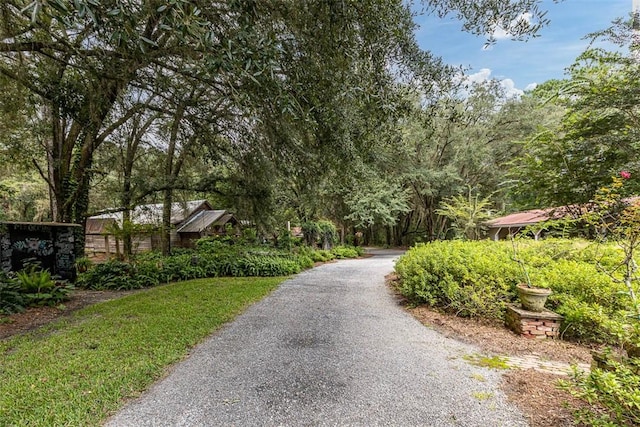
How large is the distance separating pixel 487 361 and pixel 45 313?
24.1ft

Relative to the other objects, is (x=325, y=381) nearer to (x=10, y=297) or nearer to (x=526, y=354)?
(x=526, y=354)

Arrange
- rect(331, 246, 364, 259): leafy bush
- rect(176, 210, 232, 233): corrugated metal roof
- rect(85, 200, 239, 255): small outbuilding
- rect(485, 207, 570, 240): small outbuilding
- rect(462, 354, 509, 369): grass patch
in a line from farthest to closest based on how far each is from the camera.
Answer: rect(176, 210, 232, 233): corrugated metal roof → rect(85, 200, 239, 255): small outbuilding → rect(331, 246, 364, 259): leafy bush → rect(485, 207, 570, 240): small outbuilding → rect(462, 354, 509, 369): grass patch

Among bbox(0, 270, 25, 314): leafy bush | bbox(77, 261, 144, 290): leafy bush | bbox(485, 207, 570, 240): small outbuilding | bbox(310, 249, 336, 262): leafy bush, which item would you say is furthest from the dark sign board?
bbox(485, 207, 570, 240): small outbuilding

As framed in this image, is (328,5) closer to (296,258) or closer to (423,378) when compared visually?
(423,378)

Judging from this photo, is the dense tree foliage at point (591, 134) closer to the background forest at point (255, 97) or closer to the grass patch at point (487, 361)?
the background forest at point (255, 97)

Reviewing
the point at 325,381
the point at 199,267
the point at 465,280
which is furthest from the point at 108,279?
the point at 465,280

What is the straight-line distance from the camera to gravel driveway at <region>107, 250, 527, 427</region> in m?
2.32

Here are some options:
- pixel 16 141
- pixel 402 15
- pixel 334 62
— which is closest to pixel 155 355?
pixel 334 62

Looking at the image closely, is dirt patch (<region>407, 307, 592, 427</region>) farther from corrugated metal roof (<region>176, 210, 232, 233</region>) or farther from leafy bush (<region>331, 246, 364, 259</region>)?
corrugated metal roof (<region>176, 210, 232, 233</region>)

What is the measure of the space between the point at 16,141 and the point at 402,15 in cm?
1002

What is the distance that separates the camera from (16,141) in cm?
793

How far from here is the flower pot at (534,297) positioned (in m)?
4.05

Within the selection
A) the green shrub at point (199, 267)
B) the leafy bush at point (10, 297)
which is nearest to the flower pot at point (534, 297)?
the green shrub at point (199, 267)

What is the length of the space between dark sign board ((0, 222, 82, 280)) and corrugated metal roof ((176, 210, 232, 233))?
9651 millimetres
